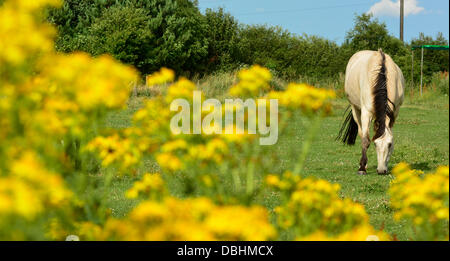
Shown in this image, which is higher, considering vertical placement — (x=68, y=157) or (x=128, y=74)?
(x=128, y=74)

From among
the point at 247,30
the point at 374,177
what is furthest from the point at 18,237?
the point at 247,30

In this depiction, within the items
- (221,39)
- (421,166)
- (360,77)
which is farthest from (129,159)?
(221,39)

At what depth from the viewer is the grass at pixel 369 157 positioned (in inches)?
259

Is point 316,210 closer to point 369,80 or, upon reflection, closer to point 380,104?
point 380,104

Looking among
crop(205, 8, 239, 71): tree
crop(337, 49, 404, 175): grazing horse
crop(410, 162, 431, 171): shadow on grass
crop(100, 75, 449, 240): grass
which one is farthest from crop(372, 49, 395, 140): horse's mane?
crop(205, 8, 239, 71): tree

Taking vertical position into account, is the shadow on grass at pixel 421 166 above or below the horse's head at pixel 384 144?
below

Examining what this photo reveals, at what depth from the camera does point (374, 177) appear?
28.8ft

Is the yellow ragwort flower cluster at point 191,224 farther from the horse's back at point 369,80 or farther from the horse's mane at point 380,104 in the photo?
the horse's back at point 369,80

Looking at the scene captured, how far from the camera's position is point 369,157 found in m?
11.2

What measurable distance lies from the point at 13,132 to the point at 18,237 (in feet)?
1.87

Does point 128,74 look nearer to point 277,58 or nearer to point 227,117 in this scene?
point 227,117

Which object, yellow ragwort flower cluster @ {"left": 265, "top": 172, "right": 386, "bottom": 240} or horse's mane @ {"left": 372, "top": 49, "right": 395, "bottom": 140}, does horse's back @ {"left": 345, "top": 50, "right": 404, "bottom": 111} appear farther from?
yellow ragwort flower cluster @ {"left": 265, "top": 172, "right": 386, "bottom": 240}

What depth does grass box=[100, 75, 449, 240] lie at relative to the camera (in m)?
6.58

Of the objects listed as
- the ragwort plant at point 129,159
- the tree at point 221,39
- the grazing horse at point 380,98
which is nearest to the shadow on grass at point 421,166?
the grazing horse at point 380,98
